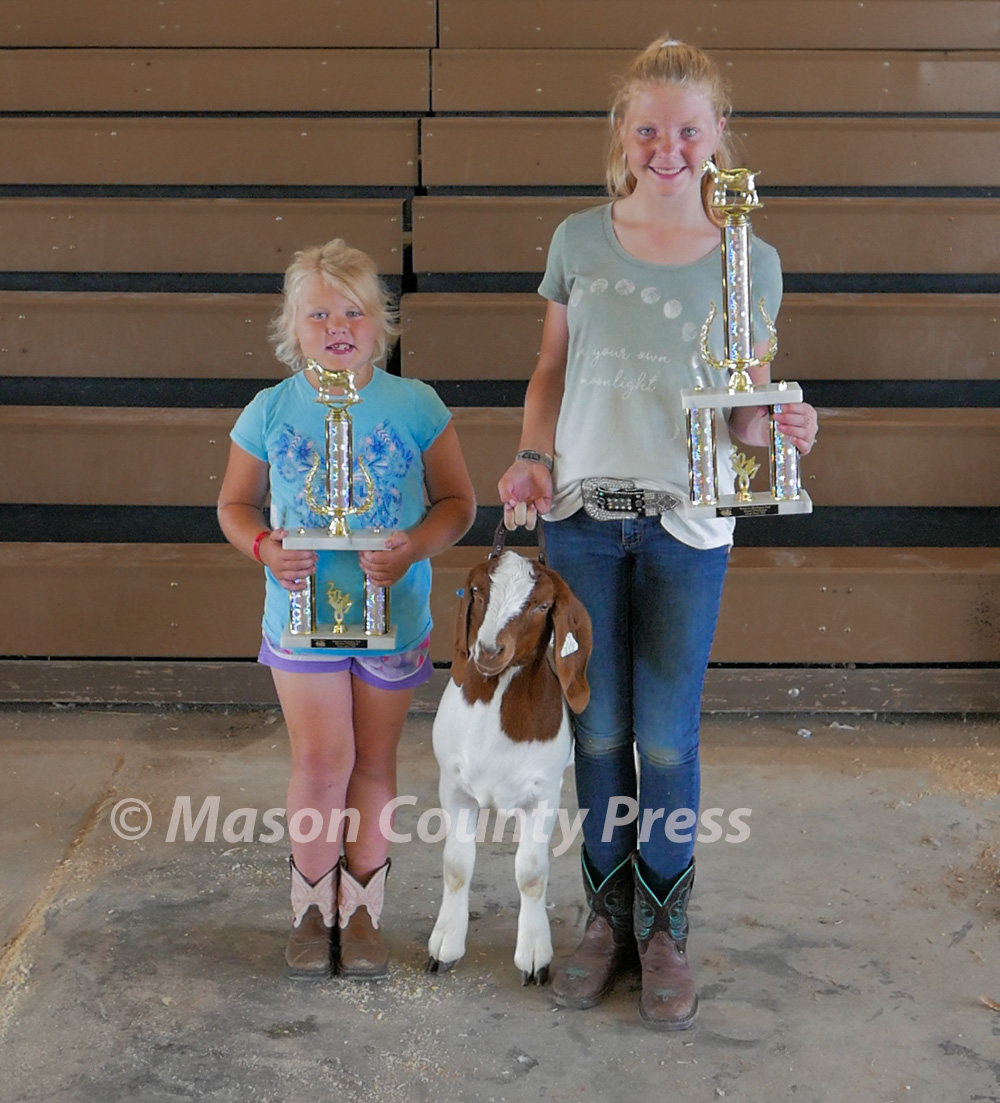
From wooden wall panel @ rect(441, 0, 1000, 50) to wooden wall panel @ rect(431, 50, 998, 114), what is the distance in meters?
0.16

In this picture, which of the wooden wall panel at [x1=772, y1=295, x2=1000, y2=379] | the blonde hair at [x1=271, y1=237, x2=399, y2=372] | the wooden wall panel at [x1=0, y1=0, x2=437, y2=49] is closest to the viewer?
the blonde hair at [x1=271, y1=237, x2=399, y2=372]

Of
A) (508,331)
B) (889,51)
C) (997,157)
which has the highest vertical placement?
(889,51)

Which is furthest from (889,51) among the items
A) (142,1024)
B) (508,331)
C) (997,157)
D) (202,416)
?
(142,1024)

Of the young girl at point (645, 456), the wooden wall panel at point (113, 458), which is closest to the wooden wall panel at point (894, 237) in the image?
the wooden wall panel at point (113, 458)

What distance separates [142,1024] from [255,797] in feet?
3.25

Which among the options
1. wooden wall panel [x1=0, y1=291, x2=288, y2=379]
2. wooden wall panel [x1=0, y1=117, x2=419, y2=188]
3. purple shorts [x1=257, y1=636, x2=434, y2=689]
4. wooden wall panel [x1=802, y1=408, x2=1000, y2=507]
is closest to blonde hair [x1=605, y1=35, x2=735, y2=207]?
purple shorts [x1=257, y1=636, x2=434, y2=689]

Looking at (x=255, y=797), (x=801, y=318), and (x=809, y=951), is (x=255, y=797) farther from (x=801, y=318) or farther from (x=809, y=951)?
(x=801, y=318)

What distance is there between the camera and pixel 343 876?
8.29 ft

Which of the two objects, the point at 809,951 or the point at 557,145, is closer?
the point at 809,951

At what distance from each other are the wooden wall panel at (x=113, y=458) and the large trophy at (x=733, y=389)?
7.38 feet

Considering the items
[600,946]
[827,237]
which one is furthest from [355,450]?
[827,237]

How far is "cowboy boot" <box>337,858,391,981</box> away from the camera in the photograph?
244 cm

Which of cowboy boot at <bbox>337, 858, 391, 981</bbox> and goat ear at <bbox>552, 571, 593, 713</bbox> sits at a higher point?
goat ear at <bbox>552, 571, 593, 713</bbox>

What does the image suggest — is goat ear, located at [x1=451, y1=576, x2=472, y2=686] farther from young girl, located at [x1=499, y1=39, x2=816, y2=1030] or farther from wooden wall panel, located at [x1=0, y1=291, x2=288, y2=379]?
wooden wall panel, located at [x1=0, y1=291, x2=288, y2=379]
